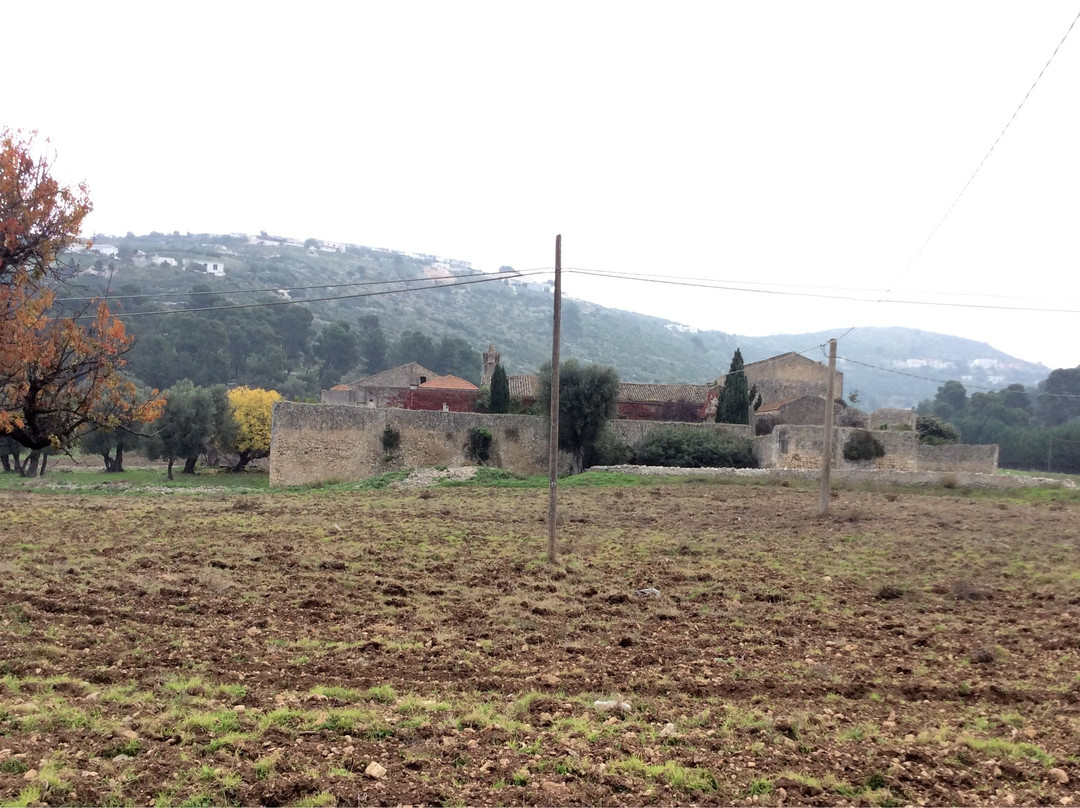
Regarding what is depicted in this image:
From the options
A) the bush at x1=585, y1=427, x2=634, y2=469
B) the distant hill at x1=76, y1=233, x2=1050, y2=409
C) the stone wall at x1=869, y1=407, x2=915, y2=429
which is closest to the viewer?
the bush at x1=585, y1=427, x2=634, y2=469

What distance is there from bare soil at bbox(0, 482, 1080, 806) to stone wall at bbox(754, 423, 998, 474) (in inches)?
851

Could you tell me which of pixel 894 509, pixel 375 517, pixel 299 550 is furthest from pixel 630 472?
pixel 299 550

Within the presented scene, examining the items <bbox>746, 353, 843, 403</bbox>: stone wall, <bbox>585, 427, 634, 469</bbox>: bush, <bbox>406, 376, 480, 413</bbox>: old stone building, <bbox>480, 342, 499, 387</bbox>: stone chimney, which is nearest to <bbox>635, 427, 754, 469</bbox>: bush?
<bbox>585, 427, 634, 469</bbox>: bush

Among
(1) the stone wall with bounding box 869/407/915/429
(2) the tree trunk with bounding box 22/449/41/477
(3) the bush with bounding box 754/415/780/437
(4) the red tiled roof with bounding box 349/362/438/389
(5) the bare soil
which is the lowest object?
(2) the tree trunk with bounding box 22/449/41/477

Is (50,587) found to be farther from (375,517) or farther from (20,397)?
(375,517)

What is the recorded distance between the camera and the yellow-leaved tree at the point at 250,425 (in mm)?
46875

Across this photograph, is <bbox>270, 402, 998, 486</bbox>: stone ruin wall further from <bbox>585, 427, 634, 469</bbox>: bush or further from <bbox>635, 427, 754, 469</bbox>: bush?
<bbox>635, 427, 754, 469</bbox>: bush

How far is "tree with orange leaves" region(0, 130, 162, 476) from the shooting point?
1105 cm

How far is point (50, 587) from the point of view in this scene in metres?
9.85

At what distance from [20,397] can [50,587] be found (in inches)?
148

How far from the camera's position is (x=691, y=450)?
125 feet

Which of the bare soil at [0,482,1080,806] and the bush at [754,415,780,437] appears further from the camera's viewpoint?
the bush at [754,415,780,437]

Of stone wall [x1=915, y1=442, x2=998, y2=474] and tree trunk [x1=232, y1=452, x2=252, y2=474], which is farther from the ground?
stone wall [x1=915, y1=442, x2=998, y2=474]

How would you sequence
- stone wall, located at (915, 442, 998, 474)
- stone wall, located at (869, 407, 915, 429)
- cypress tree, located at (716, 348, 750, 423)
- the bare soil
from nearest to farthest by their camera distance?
the bare soil < stone wall, located at (915, 442, 998, 474) < cypress tree, located at (716, 348, 750, 423) < stone wall, located at (869, 407, 915, 429)
